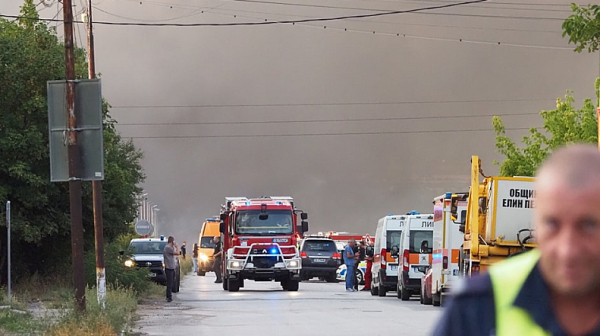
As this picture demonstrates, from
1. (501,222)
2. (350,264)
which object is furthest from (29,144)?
(501,222)

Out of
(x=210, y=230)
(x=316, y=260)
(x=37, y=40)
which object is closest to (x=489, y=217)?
(x=37, y=40)

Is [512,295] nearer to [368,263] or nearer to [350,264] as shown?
[350,264]

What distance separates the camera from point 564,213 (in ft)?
6.12

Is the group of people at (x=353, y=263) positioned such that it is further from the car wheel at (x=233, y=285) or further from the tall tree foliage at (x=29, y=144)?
the tall tree foliage at (x=29, y=144)

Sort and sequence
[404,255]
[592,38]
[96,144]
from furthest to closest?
[404,255]
[96,144]
[592,38]

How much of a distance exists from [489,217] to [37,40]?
18.7 m

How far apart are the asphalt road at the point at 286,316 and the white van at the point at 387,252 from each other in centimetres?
120

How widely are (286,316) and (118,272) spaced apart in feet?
31.8

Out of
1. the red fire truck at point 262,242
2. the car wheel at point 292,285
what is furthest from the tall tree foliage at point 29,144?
the car wheel at point 292,285

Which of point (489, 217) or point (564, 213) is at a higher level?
point (564, 213)

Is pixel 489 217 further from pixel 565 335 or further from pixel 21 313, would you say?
pixel 565 335

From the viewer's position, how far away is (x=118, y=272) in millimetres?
32219

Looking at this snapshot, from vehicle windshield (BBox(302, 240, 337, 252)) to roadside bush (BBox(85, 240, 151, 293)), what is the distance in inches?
532

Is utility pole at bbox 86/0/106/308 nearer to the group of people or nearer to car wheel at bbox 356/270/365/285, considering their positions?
the group of people
